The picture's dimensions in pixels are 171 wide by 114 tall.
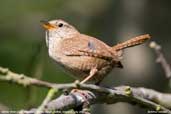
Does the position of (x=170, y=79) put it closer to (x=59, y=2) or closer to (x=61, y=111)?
(x=61, y=111)

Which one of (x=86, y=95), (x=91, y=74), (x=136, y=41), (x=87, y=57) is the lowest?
(x=86, y=95)

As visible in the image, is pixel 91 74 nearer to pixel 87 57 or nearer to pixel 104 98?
pixel 87 57

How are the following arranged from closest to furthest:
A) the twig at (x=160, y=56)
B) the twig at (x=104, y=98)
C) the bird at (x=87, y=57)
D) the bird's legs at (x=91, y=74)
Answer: the twig at (x=104, y=98) → the twig at (x=160, y=56) → the bird's legs at (x=91, y=74) → the bird at (x=87, y=57)

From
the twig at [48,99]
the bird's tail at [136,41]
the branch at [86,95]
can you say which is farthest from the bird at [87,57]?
the twig at [48,99]

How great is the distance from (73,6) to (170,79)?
17.8 feet

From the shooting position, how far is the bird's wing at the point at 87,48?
3.31 meters

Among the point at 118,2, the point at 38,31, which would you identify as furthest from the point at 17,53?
the point at 118,2

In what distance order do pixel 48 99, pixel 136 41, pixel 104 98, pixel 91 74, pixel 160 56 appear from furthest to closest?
1. pixel 136 41
2. pixel 91 74
3. pixel 160 56
4. pixel 104 98
5. pixel 48 99

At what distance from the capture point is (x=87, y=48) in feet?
11.0

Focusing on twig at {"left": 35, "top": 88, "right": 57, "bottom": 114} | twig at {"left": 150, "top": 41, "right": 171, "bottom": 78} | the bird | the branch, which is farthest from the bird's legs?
twig at {"left": 35, "top": 88, "right": 57, "bottom": 114}

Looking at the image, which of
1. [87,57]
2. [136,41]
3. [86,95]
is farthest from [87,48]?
[86,95]

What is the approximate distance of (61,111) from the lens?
7.08ft

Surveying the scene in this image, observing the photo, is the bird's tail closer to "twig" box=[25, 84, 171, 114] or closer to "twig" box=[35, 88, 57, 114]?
"twig" box=[25, 84, 171, 114]

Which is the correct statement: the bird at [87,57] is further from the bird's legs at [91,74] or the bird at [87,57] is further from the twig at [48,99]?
the twig at [48,99]
